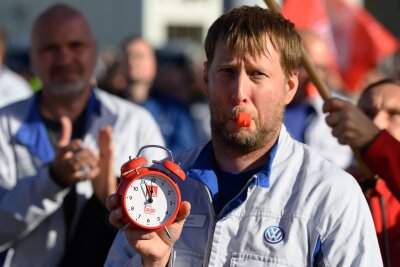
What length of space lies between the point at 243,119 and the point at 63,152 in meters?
1.74

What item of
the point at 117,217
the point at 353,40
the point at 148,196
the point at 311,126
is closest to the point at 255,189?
the point at 148,196

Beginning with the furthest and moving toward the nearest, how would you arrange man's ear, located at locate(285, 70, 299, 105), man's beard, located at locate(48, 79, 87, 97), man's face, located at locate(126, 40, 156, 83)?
man's face, located at locate(126, 40, 156, 83)
man's beard, located at locate(48, 79, 87, 97)
man's ear, located at locate(285, 70, 299, 105)

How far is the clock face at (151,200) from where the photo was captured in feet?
11.0

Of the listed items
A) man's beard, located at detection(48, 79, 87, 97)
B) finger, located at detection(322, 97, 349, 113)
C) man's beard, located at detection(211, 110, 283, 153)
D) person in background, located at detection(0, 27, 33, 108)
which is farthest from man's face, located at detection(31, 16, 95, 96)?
person in background, located at detection(0, 27, 33, 108)

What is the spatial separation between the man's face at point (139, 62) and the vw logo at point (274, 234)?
656 centimetres

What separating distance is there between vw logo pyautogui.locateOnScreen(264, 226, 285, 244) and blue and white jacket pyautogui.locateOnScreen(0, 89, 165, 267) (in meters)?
1.94

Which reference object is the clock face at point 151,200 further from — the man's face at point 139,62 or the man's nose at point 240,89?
the man's face at point 139,62

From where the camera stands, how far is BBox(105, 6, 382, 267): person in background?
345 cm

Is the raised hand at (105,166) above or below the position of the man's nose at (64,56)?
below

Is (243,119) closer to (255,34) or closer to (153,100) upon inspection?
(255,34)

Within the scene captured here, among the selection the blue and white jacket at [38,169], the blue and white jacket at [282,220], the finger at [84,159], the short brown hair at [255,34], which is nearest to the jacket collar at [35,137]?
the blue and white jacket at [38,169]

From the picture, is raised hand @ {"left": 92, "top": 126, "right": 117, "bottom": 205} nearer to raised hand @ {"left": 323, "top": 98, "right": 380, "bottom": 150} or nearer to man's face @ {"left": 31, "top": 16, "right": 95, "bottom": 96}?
man's face @ {"left": 31, "top": 16, "right": 95, "bottom": 96}

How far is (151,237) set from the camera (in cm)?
342

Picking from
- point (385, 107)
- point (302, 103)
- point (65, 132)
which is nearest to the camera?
point (385, 107)
